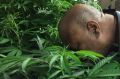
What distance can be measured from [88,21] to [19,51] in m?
0.31

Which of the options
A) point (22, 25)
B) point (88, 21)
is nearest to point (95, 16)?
point (88, 21)

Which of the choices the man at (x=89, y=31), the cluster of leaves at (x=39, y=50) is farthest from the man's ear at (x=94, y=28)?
the cluster of leaves at (x=39, y=50)

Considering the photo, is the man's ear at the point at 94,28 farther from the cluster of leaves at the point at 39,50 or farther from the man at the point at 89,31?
the cluster of leaves at the point at 39,50

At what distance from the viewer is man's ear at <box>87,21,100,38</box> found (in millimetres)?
1389

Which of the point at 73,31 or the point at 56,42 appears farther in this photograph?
the point at 56,42

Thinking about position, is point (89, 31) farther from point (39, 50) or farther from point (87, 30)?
point (39, 50)

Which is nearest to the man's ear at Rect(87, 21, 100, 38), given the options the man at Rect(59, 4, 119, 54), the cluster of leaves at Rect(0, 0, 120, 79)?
the man at Rect(59, 4, 119, 54)

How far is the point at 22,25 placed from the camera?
162 cm

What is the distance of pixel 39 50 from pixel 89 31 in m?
0.25

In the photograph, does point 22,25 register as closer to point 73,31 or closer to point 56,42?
point 56,42

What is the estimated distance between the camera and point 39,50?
126 cm

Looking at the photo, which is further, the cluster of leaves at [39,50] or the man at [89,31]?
the man at [89,31]

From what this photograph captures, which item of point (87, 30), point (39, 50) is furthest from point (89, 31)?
point (39, 50)

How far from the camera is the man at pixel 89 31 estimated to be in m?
1.39
